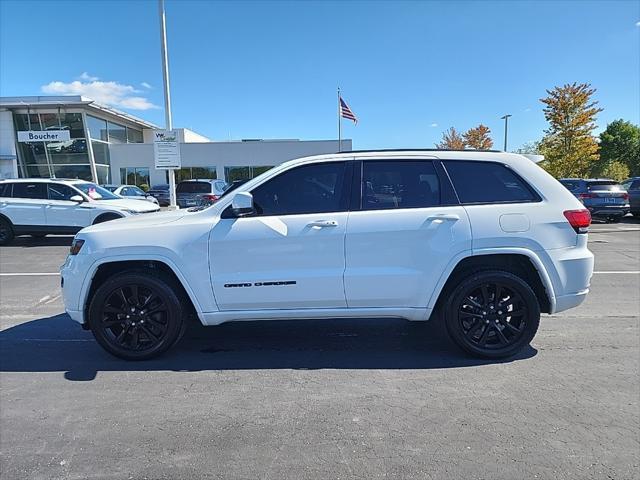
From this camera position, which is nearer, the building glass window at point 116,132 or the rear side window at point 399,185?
the rear side window at point 399,185

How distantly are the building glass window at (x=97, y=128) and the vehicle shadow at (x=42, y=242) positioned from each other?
28.2 metres

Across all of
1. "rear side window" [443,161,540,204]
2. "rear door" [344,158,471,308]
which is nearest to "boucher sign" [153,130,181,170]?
"rear door" [344,158,471,308]

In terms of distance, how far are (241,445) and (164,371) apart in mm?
1389

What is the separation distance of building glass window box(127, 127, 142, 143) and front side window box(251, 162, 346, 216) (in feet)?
159

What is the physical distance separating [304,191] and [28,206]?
10.9m

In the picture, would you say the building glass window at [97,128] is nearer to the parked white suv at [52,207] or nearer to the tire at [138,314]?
the parked white suv at [52,207]

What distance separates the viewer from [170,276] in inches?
159

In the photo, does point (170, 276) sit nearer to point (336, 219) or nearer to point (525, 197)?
point (336, 219)

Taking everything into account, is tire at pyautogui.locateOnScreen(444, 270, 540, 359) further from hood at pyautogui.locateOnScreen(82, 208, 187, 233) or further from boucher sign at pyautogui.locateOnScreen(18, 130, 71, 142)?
boucher sign at pyautogui.locateOnScreen(18, 130, 71, 142)

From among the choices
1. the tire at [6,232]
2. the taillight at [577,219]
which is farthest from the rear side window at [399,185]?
the tire at [6,232]

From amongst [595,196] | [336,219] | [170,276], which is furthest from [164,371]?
[595,196]

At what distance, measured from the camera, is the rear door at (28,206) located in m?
11.7

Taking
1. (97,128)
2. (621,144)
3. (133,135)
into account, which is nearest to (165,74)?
(97,128)

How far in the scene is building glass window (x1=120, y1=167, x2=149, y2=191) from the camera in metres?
41.2
